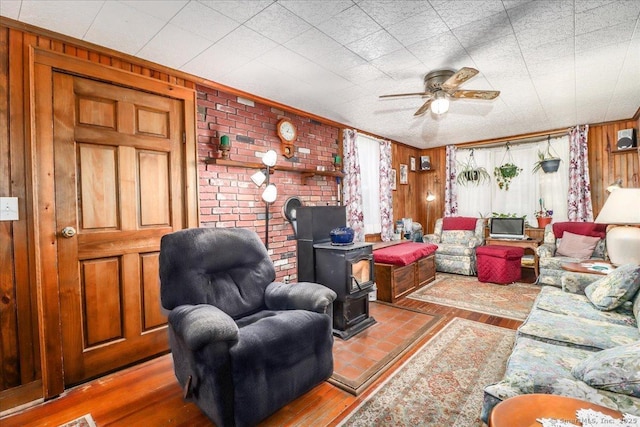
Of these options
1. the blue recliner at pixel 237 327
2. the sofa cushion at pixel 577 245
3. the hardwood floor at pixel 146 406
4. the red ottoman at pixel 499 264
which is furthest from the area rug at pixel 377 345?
the sofa cushion at pixel 577 245

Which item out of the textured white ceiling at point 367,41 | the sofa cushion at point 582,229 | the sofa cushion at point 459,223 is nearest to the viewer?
the textured white ceiling at point 367,41

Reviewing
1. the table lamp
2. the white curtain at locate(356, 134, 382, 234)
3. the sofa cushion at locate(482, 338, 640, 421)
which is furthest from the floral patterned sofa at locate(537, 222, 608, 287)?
the sofa cushion at locate(482, 338, 640, 421)

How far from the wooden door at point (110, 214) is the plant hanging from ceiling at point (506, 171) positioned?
5.46 m

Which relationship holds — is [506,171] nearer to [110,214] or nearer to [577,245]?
[577,245]

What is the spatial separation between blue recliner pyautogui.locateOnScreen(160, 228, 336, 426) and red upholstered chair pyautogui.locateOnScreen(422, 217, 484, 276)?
369cm

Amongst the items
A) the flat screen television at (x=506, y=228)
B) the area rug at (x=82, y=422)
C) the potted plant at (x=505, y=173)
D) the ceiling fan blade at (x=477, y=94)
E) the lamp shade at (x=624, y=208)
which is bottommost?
the area rug at (x=82, y=422)

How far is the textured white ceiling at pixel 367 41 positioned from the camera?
1854 millimetres

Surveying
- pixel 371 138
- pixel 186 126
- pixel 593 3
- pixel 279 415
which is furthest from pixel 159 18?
pixel 371 138

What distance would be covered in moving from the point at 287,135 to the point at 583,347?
3.19 meters

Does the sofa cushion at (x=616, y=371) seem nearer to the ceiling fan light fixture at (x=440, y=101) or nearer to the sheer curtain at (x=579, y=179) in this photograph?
the ceiling fan light fixture at (x=440, y=101)

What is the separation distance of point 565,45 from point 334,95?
1.98 metres

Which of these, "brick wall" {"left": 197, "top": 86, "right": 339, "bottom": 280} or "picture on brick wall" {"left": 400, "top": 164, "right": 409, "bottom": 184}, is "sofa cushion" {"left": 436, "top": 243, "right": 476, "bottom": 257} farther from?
"brick wall" {"left": 197, "top": 86, "right": 339, "bottom": 280}

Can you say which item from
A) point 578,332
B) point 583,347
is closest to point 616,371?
point 583,347

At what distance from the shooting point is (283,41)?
87.0 inches
